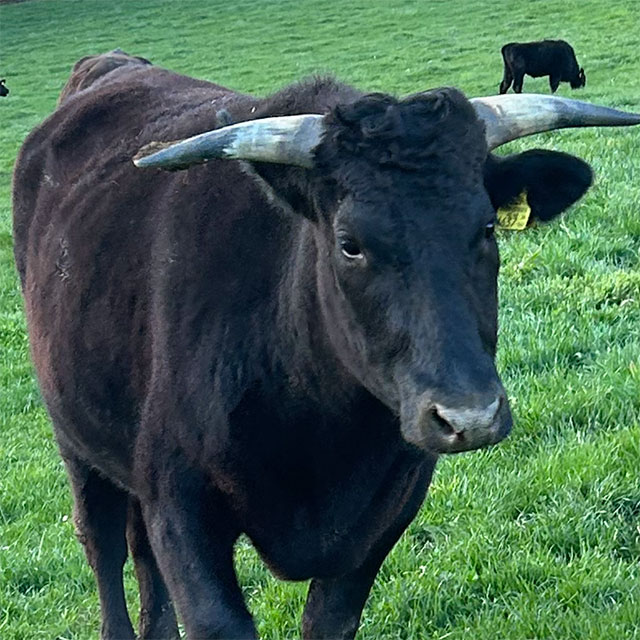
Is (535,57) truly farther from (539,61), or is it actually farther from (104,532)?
(104,532)

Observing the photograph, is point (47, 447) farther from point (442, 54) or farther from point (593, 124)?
point (442, 54)

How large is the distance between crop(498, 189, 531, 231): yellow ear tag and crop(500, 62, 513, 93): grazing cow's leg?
25321 millimetres

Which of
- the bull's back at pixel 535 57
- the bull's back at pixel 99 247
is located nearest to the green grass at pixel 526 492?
the bull's back at pixel 99 247

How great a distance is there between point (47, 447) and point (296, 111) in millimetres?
3753

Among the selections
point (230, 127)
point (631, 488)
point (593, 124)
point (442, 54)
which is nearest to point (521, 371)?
point (631, 488)

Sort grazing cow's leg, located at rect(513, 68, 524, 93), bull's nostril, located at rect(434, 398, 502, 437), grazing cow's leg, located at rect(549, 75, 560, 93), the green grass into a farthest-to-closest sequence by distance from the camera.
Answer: grazing cow's leg, located at rect(549, 75, 560, 93), grazing cow's leg, located at rect(513, 68, 524, 93), the green grass, bull's nostril, located at rect(434, 398, 502, 437)

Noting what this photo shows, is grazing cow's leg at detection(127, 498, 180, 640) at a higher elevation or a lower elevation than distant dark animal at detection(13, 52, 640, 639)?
lower

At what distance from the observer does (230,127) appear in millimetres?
3496

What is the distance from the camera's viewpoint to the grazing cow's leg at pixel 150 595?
16.7ft

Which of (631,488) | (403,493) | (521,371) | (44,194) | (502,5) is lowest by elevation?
(502,5)

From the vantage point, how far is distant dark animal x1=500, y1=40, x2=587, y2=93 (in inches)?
1158

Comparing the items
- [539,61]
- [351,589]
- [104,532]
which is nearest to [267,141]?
[351,589]

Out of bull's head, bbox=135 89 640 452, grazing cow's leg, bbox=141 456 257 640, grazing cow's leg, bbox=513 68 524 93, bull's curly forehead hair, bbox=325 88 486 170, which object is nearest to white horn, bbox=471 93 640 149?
bull's head, bbox=135 89 640 452

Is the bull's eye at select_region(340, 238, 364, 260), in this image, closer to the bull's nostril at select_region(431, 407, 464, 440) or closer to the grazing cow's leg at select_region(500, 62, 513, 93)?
the bull's nostril at select_region(431, 407, 464, 440)
